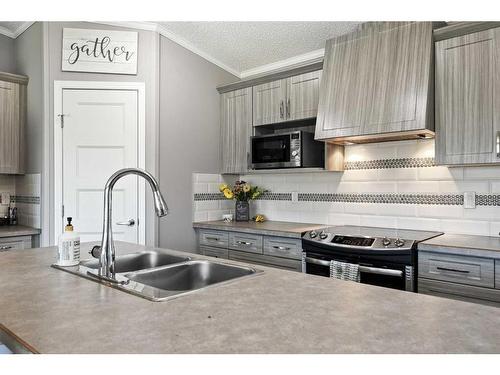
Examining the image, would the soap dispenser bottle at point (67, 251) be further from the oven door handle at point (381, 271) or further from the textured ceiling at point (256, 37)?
the textured ceiling at point (256, 37)

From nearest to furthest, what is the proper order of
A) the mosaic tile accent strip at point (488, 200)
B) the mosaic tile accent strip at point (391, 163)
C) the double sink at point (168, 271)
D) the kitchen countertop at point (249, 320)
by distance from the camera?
1. the kitchen countertop at point (249, 320)
2. the double sink at point (168, 271)
3. the mosaic tile accent strip at point (488, 200)
4. the mosaic tile accent strip at point (391, 163)

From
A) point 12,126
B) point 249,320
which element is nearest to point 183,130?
point 12,126

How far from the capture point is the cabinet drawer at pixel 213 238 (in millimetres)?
3471

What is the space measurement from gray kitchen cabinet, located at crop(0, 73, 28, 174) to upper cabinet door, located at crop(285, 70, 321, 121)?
246 centimetres

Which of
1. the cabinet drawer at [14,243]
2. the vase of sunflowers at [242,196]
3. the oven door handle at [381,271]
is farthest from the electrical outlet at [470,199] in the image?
the cabinet drawer at [14,243]

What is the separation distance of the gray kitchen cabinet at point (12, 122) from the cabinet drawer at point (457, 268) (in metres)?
3.49

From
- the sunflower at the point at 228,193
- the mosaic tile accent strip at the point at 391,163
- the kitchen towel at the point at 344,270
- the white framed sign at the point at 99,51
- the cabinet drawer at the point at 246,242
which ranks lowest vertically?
the kitchen towel at the point at 344,270

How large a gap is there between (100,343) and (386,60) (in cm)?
259

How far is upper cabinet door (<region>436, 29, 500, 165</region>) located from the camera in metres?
2.35

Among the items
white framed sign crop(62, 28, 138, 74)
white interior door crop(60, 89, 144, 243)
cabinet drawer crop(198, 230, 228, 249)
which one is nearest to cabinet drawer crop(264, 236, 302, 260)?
cabinet drawer crop(198, 230, 228, 249)

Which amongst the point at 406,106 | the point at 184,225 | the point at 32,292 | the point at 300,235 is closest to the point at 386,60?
the point at 406,106

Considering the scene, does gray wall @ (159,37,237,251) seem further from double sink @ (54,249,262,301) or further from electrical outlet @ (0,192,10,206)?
electrical outlet @ (0,192,10,206)

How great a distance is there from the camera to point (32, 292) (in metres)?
1.24
